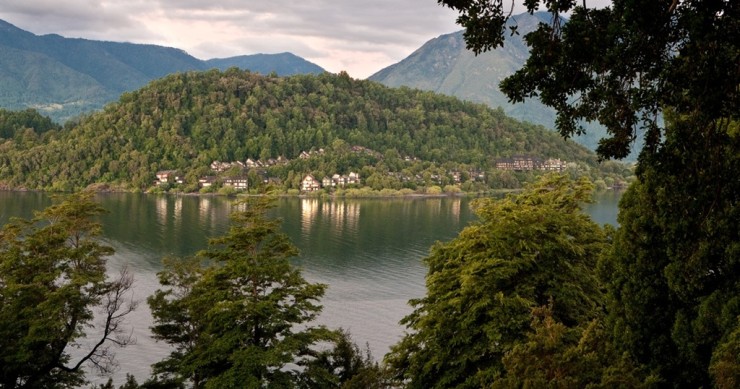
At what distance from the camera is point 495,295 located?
14.5 meters

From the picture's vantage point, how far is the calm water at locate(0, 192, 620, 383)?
37438mm

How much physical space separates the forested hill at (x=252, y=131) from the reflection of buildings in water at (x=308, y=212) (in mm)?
26494

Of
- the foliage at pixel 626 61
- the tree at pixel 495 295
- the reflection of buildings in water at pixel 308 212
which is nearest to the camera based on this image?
the foliage at pixel 626 61

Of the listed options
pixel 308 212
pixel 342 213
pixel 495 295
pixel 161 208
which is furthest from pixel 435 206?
pixel 495 295

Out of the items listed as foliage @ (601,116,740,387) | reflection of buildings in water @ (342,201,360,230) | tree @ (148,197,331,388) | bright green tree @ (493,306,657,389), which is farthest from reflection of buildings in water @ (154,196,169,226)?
bright green tree @ (493,306,657,389)

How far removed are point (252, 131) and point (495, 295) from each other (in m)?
145

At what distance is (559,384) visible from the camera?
814 centimetres

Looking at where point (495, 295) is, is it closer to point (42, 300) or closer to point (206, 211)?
point (42, 300)

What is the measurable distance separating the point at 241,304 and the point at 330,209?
7722 centimetres

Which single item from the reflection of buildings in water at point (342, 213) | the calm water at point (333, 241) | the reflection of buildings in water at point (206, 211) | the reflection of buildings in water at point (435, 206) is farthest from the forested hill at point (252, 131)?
the reflection of buildings in water at point (342, 213)

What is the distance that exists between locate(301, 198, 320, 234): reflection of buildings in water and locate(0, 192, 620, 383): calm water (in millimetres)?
118

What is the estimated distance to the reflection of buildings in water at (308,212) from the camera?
74125 millimetres

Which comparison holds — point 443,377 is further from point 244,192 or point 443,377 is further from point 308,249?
point 244,192

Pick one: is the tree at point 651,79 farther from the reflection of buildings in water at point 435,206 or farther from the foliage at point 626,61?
the reflection of buildings in water at point 435,206
